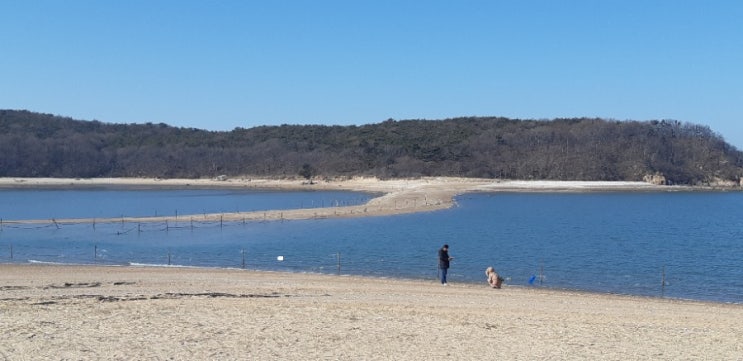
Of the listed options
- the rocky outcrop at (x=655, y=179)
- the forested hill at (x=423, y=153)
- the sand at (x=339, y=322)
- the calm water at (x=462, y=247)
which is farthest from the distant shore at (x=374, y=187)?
the sand at (x=339, y=322)

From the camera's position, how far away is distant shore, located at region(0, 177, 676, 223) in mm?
61156

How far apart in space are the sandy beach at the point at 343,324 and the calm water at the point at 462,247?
7.39m

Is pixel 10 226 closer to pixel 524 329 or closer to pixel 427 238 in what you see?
pixel 427 238

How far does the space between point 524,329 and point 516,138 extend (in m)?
147

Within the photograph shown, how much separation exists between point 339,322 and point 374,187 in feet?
339

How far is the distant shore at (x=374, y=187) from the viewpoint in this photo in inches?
2408

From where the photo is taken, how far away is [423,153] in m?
151

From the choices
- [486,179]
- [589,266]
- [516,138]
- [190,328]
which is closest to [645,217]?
[589,266]

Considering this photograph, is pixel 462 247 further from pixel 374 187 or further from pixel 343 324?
pixel 374 187

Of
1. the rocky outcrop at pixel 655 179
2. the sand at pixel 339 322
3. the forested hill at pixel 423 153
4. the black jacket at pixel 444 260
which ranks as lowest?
the sand at pixel 339 322

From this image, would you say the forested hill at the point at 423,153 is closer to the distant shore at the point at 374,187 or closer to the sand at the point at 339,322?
the distant shore at the point at 374,187

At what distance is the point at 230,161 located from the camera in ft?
557

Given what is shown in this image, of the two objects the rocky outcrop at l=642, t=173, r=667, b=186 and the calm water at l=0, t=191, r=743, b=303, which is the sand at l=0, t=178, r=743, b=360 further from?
the rocky outcrop at l=642, t=173, r=667, b=186

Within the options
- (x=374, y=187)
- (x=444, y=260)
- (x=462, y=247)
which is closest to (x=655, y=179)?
(x=374, y=187)
